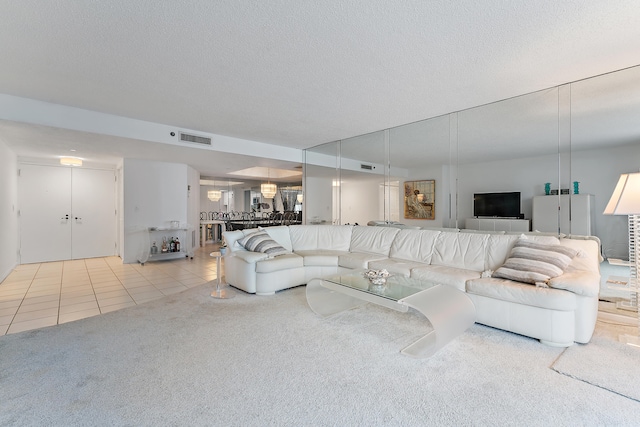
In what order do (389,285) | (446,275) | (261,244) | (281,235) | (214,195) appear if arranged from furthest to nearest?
(214,195), (281,235), (261,244), (446,275), (389,285)

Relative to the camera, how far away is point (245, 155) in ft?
19.3

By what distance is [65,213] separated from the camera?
6.70 meters

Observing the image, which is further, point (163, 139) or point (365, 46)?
point (163, 139)

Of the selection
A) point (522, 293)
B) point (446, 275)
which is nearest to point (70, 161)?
point (446, 275)

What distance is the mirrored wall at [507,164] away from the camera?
3299 mm

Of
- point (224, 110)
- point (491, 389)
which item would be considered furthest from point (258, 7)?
point (491, 389)

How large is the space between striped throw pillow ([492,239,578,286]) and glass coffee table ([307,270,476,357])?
62 centimetres

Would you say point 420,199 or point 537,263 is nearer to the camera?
point 537,263

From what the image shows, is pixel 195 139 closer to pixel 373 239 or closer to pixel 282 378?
pixel 373 239

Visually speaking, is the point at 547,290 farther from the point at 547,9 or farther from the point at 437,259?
the point at 547,9

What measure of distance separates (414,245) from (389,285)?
4.80 ft

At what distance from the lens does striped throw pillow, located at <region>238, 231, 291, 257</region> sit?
4.23m

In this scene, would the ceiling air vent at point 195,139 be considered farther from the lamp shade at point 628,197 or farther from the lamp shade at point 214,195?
the lamp shade at point 628,197

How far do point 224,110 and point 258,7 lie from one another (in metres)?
2.29
